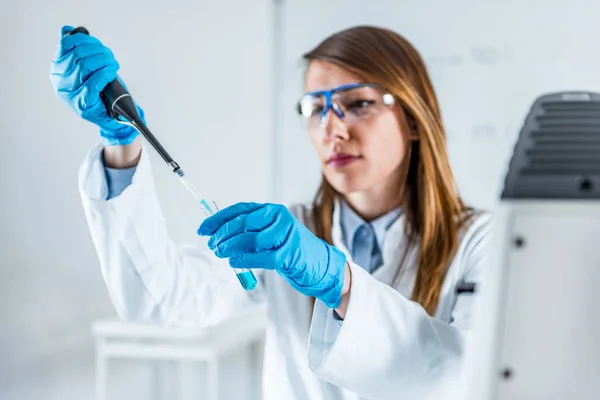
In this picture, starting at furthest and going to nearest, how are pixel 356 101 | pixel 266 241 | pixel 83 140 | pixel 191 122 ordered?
pixel 191 122, pixel 83 140, pixel 356 101, pixel 266 241

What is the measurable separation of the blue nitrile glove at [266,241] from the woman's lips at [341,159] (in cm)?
28

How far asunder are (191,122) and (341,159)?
1.55 feet

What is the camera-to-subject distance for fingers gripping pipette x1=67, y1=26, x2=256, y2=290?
703mm

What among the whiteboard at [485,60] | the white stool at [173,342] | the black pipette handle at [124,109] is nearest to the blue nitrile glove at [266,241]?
the black pipette handle at [124,109]

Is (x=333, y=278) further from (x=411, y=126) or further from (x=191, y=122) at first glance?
(x=191, y=122)

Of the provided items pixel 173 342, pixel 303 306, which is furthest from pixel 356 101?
pixel 173 342

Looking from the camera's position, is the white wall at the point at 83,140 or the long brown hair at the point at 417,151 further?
the white wall at the point at 83,140

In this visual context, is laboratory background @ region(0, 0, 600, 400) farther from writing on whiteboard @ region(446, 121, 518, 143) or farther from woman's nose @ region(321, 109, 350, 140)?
woman's nose @ region(321, 109, 350, 140)

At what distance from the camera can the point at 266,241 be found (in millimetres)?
655

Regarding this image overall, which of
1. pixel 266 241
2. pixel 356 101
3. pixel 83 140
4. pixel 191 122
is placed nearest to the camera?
pixel 266 241

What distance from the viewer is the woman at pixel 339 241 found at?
712 mm

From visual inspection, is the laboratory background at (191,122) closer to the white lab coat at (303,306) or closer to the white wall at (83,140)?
the white wall at (83,140)

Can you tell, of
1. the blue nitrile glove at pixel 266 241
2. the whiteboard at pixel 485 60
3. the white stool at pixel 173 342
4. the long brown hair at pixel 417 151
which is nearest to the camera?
the blue nitrile glove at pixel 266 241

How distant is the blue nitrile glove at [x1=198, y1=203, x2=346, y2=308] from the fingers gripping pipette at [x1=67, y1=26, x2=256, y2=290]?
0.04m
